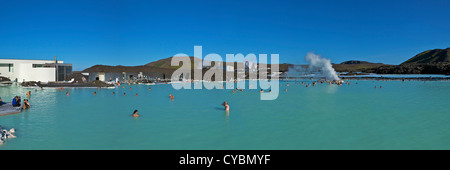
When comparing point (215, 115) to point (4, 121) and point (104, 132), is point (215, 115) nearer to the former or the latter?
point (104, 132)

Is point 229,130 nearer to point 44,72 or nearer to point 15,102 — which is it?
point 15,102

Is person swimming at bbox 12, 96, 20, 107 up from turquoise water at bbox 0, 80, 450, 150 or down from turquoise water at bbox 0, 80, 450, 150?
up

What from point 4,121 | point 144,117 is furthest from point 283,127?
point 4,121

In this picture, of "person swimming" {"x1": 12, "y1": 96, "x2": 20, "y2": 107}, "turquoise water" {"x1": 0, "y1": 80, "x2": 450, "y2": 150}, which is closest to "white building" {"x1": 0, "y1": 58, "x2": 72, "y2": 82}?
"person swimming" {"x1": 12, "y1": 96, "x2": 20, "y2": 107}

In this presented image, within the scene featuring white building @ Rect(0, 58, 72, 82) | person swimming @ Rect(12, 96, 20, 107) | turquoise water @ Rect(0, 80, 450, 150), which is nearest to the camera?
turquoise water @ Rect(0, 80, 450, 150)

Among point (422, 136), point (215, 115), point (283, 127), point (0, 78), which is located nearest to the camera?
point (422, 136)

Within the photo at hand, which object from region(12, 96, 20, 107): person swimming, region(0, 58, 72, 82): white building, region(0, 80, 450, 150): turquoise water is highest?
region(0, 58, 72, 82): white building

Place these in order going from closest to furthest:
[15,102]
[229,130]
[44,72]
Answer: [229,130]
[15,102]
[44,72]

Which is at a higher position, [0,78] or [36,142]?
[0,78]

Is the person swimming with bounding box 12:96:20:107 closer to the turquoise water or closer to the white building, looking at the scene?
the turquoise water

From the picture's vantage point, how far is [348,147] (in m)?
9.88

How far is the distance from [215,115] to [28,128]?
9.61 meters

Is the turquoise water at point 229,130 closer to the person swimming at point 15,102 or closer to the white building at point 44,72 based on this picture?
the person swimming at point 15,102

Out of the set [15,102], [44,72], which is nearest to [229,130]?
[15,102]
